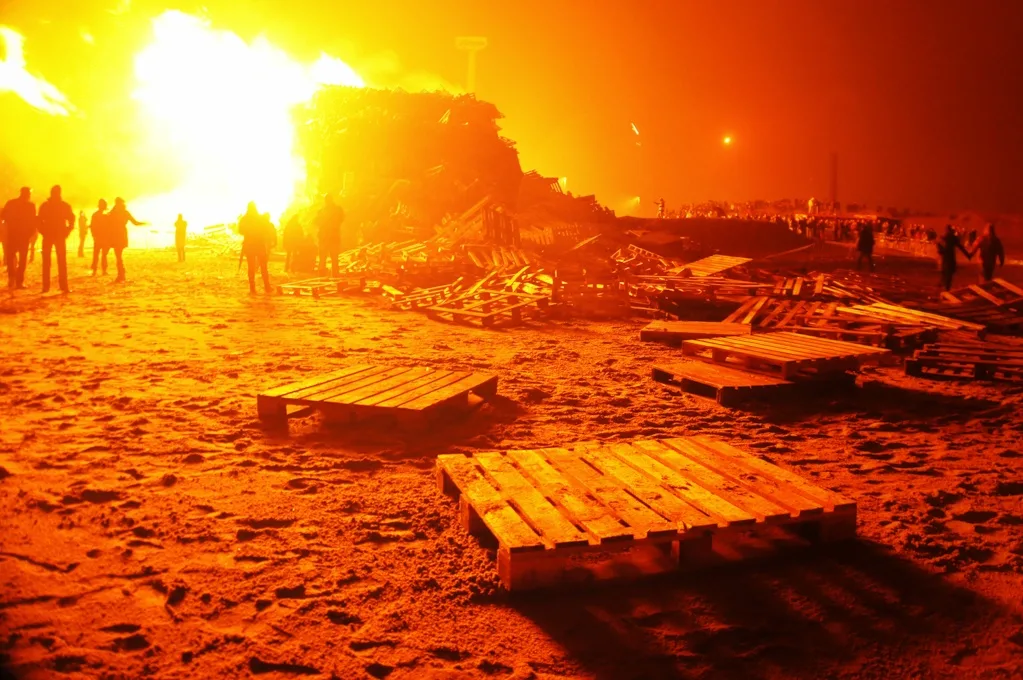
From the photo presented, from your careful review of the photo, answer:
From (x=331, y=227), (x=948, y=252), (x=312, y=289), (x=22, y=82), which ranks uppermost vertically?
(x=22, y=82)

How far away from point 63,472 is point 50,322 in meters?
8.13

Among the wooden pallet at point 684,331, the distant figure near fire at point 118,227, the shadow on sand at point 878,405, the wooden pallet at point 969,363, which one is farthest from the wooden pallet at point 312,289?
the wooden pallet at point 969,363

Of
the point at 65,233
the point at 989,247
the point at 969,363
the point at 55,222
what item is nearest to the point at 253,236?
the point at 65,233

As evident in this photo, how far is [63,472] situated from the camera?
5.62 m

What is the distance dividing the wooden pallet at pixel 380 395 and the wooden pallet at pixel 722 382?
2.42m

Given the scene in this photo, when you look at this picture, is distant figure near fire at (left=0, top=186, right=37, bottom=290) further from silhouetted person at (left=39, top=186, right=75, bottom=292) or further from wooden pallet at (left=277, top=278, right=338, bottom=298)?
wooden pallet at (left=277, top=278, right=338, bottom=298)

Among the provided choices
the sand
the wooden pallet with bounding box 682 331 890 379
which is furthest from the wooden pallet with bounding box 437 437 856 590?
the wooden pallet with bounding box 682 331 890 379

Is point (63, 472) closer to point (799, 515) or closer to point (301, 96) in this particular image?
point (799, 515)

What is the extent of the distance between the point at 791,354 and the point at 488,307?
7152 mm

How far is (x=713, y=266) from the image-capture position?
2078 centimetres

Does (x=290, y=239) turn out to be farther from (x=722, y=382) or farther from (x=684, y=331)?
(x=722, y=382)

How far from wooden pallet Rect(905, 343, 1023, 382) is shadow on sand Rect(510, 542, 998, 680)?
6737 millimetres

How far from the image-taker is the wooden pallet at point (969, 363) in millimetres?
9930

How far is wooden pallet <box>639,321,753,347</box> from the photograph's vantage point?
484 inches
